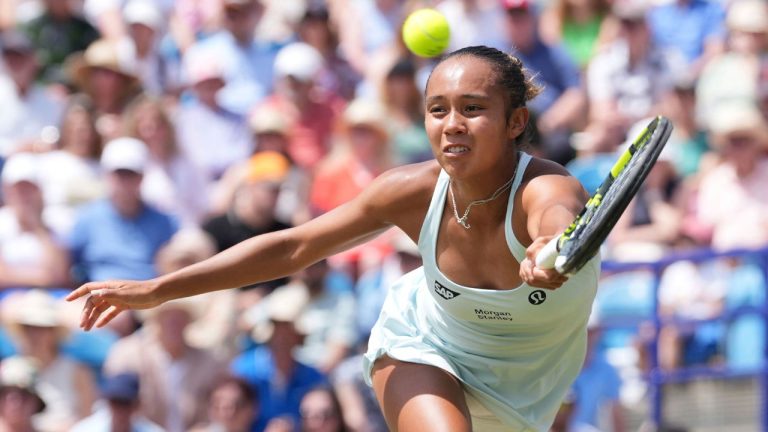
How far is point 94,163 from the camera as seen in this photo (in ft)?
30.8

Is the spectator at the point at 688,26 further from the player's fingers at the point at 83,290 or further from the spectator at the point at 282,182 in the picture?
the player's fingers at the point at 83,290

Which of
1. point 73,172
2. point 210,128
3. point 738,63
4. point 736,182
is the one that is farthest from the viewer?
point 210,128

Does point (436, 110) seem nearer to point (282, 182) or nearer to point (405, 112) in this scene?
point (282, 182)

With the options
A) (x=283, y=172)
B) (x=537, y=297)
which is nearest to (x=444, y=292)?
(x=537, y=297)

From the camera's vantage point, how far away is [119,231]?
8.92 meters

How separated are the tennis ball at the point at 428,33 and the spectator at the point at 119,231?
4209mm

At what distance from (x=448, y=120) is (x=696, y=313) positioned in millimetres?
4172

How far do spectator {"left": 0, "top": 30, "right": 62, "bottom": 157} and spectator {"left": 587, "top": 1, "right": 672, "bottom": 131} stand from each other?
3.87 metres

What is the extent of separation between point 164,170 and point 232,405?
2212 millimetres

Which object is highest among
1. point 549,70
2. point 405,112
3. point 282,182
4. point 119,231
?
point 549,70

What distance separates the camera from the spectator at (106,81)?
9.91m

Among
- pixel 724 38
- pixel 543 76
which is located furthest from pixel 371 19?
pixel 724 38

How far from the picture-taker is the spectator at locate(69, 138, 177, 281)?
348 inches

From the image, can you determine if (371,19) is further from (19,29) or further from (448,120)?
(448,120)
